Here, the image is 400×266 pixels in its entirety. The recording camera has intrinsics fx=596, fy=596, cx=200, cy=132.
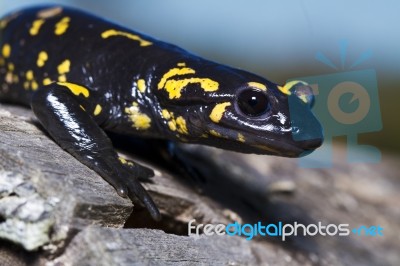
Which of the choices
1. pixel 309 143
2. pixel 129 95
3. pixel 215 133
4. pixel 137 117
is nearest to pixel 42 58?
pixel 129 95

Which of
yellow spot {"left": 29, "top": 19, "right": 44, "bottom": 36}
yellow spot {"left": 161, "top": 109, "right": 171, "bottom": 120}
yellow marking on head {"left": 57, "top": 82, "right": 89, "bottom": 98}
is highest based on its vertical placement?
yellow spot {"left": 29, "top": 19, "right": 44, "bottom": 36}

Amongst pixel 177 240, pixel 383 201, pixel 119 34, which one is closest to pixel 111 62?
pixel 119 34

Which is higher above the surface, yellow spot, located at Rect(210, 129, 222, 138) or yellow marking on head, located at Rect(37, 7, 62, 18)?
yellow marking on head, located at Rect(37, 7, 62, 18)

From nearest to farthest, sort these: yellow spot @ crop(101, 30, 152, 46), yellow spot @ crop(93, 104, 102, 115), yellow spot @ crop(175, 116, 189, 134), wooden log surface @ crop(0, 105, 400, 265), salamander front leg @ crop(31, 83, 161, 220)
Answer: wooden log surface @ crop(0, 105, 400, 265)
salamander front leg @ crop(31, 83, 161, 220)
yellow spot @ crop(175, 116, 189, 134)
yellow spot @ crop(93, 104, 102, 115)
yellow spot @ crop(101, 30, 152, 46)

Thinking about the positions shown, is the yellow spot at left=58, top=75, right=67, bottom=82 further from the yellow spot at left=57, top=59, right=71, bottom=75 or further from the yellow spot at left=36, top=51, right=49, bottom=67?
the yellow spot at left=36, top=51, right=49, bottom=67

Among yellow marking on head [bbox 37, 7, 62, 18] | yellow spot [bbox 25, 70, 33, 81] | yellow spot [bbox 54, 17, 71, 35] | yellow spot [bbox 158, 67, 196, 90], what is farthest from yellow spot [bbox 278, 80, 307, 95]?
yellow marking on head [bbox 37, 7, 62, 18]

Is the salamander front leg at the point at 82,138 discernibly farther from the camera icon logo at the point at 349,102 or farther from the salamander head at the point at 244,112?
the camera icon logo at the point at 349,102

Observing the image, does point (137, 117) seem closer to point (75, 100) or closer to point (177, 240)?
point (75, 100)
